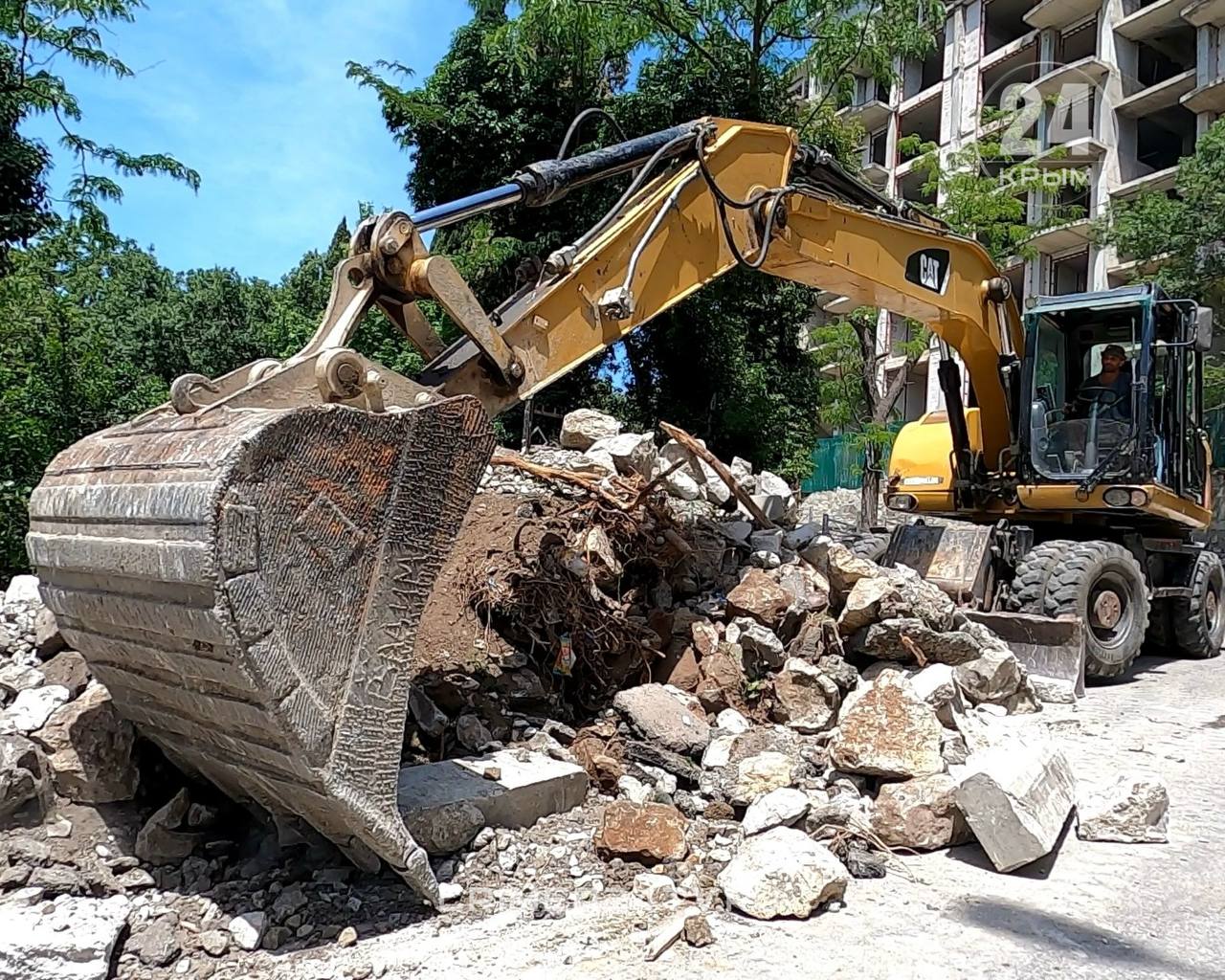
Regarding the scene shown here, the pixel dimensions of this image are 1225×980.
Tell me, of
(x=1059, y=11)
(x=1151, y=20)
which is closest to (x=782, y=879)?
(x=1151, y=20)

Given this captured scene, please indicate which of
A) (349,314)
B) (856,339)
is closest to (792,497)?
(349,314)

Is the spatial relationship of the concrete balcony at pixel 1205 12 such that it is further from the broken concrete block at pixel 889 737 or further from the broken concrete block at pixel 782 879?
the broken concrete block at pixel 782 879

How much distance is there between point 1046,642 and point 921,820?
324 centimetres

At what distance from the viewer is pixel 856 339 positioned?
15398 millimetres

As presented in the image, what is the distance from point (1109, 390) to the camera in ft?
24.0

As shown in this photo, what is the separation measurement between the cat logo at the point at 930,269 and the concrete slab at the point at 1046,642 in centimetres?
213

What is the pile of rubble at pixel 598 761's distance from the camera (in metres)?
3.08

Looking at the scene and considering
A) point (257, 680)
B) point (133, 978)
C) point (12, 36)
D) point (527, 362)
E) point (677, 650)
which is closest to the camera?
point (257, 680)

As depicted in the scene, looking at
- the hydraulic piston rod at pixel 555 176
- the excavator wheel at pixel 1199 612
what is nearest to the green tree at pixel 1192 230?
the excavator wheel at pixel 1199 612

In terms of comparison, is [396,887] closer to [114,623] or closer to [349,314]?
[114,623]

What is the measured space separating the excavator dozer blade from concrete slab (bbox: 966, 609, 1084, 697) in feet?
14.6

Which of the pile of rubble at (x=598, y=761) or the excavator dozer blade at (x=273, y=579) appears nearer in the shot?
the excavator dozer blade at (x=273, y=579)

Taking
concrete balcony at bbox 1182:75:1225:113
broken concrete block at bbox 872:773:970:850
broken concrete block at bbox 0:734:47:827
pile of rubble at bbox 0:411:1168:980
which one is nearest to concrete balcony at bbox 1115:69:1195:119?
concrete balcony at bbox 1182:75:1225:113

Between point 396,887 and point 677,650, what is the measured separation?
6.92 ft
